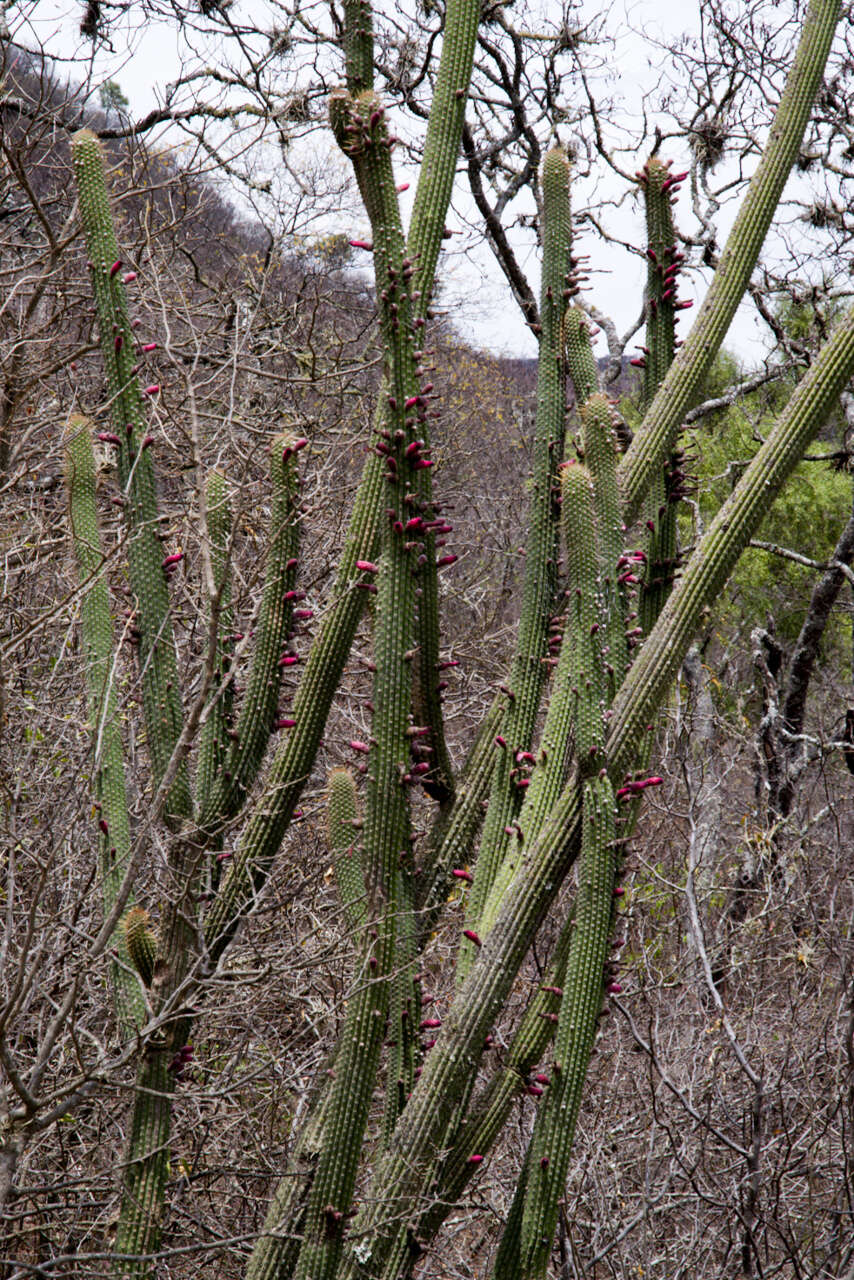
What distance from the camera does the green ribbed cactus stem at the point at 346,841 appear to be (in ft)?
12.4

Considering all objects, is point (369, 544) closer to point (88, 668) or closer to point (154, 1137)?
point (88, 668)

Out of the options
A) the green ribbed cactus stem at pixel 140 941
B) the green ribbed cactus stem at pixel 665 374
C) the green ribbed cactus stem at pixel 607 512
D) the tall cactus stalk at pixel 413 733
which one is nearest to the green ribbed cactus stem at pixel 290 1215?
the tall cactus stalk at pixel 413 733

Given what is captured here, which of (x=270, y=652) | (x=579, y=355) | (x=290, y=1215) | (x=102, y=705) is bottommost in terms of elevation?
(x=290, y=1215)

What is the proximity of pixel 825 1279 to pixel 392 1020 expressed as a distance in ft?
8.06

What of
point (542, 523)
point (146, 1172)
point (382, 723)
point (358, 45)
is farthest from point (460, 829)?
point (358, 45)

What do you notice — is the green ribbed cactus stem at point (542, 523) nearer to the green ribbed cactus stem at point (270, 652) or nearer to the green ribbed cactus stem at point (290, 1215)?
the green ribbed cactus stem at point (270, 652)

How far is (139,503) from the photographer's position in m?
3.61

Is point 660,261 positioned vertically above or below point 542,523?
above

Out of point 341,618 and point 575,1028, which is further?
point 341,618

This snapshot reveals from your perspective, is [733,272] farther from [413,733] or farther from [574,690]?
[413,733]

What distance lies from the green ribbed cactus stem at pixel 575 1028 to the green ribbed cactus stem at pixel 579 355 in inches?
55.6

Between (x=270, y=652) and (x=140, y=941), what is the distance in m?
0.99

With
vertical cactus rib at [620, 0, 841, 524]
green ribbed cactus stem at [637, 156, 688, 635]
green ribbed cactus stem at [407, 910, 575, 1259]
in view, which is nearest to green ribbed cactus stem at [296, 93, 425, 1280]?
green ribbed cactus stem at [407, 910, 575, 1259]

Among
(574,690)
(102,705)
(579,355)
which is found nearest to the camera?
(574,690)
